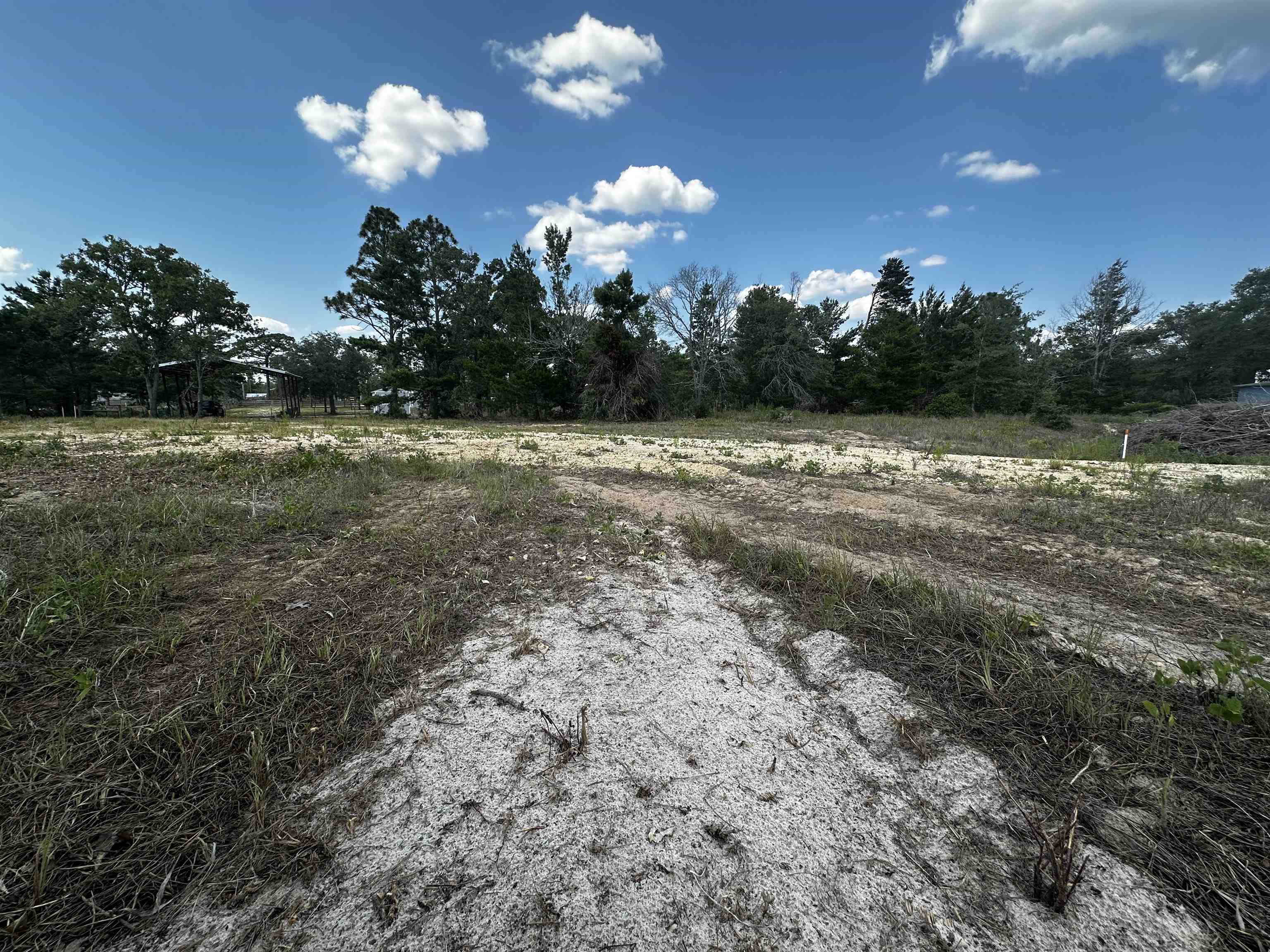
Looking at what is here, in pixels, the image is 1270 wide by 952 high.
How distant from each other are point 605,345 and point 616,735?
70.9 feet

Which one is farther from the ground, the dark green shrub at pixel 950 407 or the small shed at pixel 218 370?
the small shed at pixel 218 370

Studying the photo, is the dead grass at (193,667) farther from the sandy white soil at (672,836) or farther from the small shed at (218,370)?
the small shed at (218,370)

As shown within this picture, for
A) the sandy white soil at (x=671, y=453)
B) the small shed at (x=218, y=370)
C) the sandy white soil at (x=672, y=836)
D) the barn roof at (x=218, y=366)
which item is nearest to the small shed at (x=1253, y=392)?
the sandy white soil at (x=671, y=453)

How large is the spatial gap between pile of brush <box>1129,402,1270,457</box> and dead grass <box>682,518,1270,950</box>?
1600cm

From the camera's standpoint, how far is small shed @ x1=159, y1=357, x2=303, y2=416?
986 inches

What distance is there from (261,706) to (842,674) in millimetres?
2772

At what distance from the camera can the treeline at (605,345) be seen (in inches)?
942

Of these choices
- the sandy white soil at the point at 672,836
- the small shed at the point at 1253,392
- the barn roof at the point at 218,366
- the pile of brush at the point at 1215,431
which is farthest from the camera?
the barn roof at the point at 218,366

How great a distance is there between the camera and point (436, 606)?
9.59 feet

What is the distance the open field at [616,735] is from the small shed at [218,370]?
27.3 meters

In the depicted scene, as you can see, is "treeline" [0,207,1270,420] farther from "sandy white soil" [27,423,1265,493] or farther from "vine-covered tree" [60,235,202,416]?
"sandy white soil" [27,423,1265,493]

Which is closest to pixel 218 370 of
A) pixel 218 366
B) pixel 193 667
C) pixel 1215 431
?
pixel 218 366

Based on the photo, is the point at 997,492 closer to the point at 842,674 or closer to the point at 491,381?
the point at 842,674

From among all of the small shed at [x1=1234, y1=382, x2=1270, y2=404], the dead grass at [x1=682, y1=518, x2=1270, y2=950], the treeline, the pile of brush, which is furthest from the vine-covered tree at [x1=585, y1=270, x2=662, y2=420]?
the small shed at [x1=1234, y1=382, x2=1270, y2=404]
